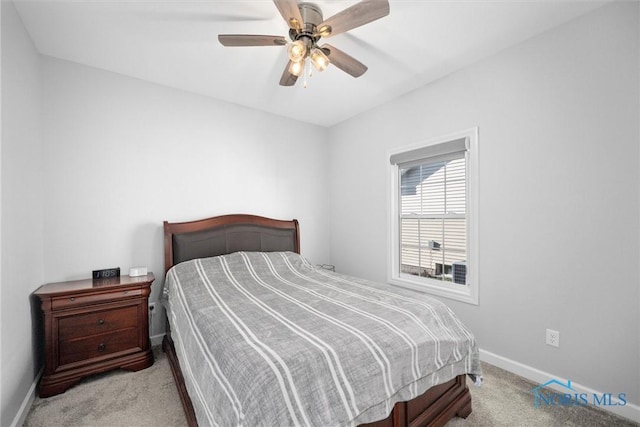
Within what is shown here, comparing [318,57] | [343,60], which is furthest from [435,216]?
[318,57]

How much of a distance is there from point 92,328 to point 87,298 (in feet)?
0.80

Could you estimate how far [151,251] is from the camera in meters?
2.74

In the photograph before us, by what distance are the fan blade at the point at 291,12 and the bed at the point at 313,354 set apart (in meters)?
1.72

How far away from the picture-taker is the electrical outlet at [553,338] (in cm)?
199

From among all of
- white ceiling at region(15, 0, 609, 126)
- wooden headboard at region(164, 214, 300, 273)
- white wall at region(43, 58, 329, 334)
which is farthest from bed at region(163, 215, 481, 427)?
white ceiling at region(15, 0, 609, 126)

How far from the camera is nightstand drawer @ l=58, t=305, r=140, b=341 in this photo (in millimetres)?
2018

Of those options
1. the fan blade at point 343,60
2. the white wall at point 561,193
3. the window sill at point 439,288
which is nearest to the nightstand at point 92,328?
the fan blade at point 343,60

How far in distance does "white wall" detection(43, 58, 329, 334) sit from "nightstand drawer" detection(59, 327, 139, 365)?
537 mm

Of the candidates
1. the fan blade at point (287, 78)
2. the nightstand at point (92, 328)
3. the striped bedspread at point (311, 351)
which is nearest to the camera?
the striped bedspread at point (311, 351)

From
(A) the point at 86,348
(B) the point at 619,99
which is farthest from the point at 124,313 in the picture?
(B) the point at 619,99

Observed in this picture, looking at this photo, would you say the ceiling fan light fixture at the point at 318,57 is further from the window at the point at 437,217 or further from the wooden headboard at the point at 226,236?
the wooden headboard at the point at 226,236

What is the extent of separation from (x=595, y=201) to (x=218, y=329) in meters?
2.48

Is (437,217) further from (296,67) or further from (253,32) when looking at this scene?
(253,32)

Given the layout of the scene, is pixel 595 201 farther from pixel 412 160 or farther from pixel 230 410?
pixel 230 410
